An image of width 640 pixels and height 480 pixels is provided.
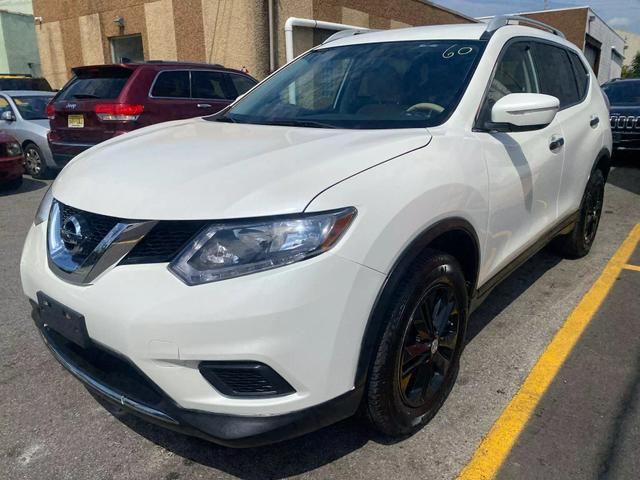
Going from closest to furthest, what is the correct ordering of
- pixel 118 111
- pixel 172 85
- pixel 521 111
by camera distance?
pixel 521 111 → pixel 118 111 → pixel 172 85

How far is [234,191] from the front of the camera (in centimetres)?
190

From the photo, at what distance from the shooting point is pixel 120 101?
23.1 ft

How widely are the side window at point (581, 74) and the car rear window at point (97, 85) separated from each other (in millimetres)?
5479

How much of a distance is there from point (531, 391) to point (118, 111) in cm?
613

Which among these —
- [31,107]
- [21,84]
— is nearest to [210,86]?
[31,107]

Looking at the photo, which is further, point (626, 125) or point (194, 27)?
point (194, 27)

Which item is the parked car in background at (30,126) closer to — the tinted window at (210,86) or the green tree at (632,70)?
the tinted window at (210,86)

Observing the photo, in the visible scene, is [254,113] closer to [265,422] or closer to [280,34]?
[265,422]

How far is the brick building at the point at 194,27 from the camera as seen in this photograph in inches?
510

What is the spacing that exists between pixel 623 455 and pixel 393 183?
154 cm

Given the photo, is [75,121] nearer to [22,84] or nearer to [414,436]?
[414,436]

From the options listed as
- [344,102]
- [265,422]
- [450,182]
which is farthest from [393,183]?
[344,102]

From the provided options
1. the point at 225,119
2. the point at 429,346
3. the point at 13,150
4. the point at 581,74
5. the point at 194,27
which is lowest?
the point at 13,150

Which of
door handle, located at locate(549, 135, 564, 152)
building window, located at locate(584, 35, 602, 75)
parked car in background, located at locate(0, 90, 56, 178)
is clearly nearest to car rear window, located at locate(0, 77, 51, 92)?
parked car in background, located at locate(0, 90, 56, 178)
